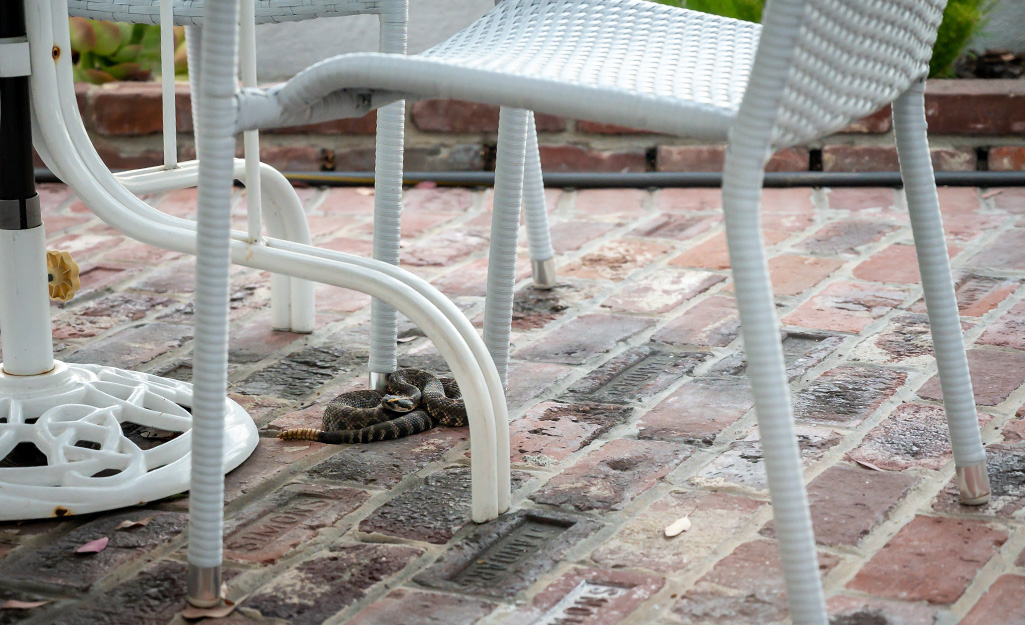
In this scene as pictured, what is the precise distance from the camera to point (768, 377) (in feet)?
3.46

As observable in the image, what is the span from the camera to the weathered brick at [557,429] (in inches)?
67.3

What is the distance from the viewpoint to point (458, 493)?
62.5 inches

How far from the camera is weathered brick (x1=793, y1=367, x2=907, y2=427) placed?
1.81m

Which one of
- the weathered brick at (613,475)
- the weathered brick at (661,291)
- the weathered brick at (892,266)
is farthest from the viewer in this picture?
the weathered brick at (892,266)

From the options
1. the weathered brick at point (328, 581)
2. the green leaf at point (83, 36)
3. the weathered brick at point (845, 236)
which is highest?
the green leaf at point (83, 36)

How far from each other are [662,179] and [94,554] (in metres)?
2.13

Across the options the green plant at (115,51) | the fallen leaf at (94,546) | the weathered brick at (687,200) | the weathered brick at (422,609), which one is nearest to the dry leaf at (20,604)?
the fallen leaf at (94,546)

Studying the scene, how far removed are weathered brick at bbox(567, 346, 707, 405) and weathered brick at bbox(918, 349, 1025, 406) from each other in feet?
1.28

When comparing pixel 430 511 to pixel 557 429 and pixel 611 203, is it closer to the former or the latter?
pixel 557 429

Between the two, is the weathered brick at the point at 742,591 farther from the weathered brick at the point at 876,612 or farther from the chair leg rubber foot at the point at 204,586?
the chair leg rubber foot at the point at 204,586

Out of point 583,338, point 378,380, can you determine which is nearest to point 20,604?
point 378,380

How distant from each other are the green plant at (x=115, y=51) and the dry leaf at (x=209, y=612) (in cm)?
266

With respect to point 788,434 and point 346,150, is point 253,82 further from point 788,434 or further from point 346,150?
point 346,150

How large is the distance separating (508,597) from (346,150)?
238 centimetres
